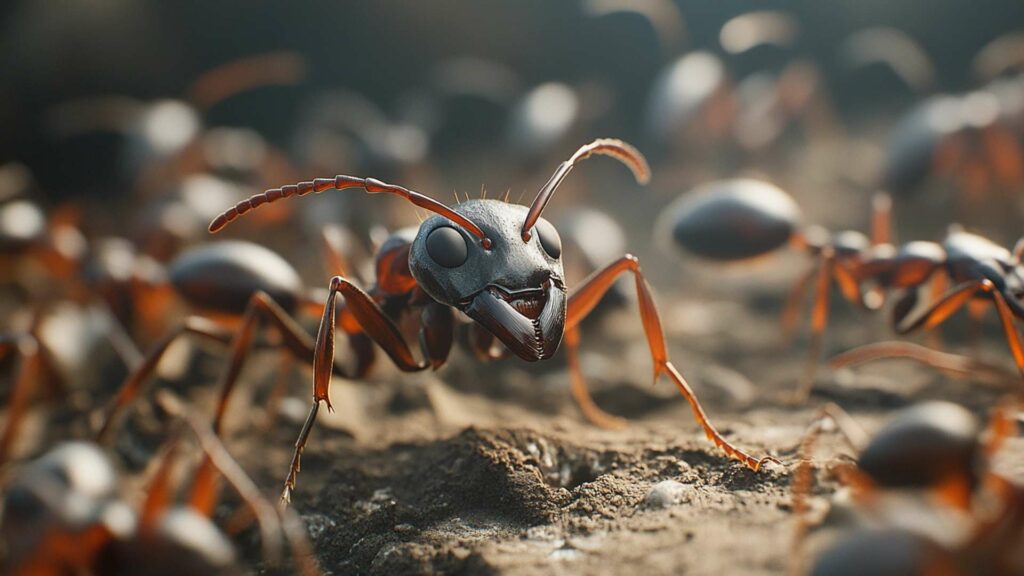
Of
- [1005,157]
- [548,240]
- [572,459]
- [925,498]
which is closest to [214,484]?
[572,459]

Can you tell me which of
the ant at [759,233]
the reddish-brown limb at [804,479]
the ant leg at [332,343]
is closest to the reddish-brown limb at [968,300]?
the ant at [759,233]

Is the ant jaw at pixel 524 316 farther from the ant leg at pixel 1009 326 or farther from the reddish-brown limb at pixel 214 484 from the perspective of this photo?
the ant leg at pixel 1009 326

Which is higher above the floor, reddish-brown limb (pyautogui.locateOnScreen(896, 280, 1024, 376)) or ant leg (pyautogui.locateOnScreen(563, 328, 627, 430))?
reddish-brown limb (pyautogui.locateOnScreen(896, 280, 1024, 376))

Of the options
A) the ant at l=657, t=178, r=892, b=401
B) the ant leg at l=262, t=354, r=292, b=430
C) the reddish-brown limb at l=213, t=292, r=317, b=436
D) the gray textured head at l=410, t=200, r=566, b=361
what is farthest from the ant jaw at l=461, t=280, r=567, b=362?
the ant at l=657, t=178, r=892, b=401

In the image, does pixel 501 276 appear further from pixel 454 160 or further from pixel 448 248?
pixel 454 160

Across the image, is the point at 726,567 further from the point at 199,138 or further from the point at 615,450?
the point at 199,138

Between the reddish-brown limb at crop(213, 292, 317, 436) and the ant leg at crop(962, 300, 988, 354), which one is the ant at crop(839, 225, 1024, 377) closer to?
the ant leg at crop(962, 300, 988, 354)

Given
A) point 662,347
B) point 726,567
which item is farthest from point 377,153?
point 726,567
